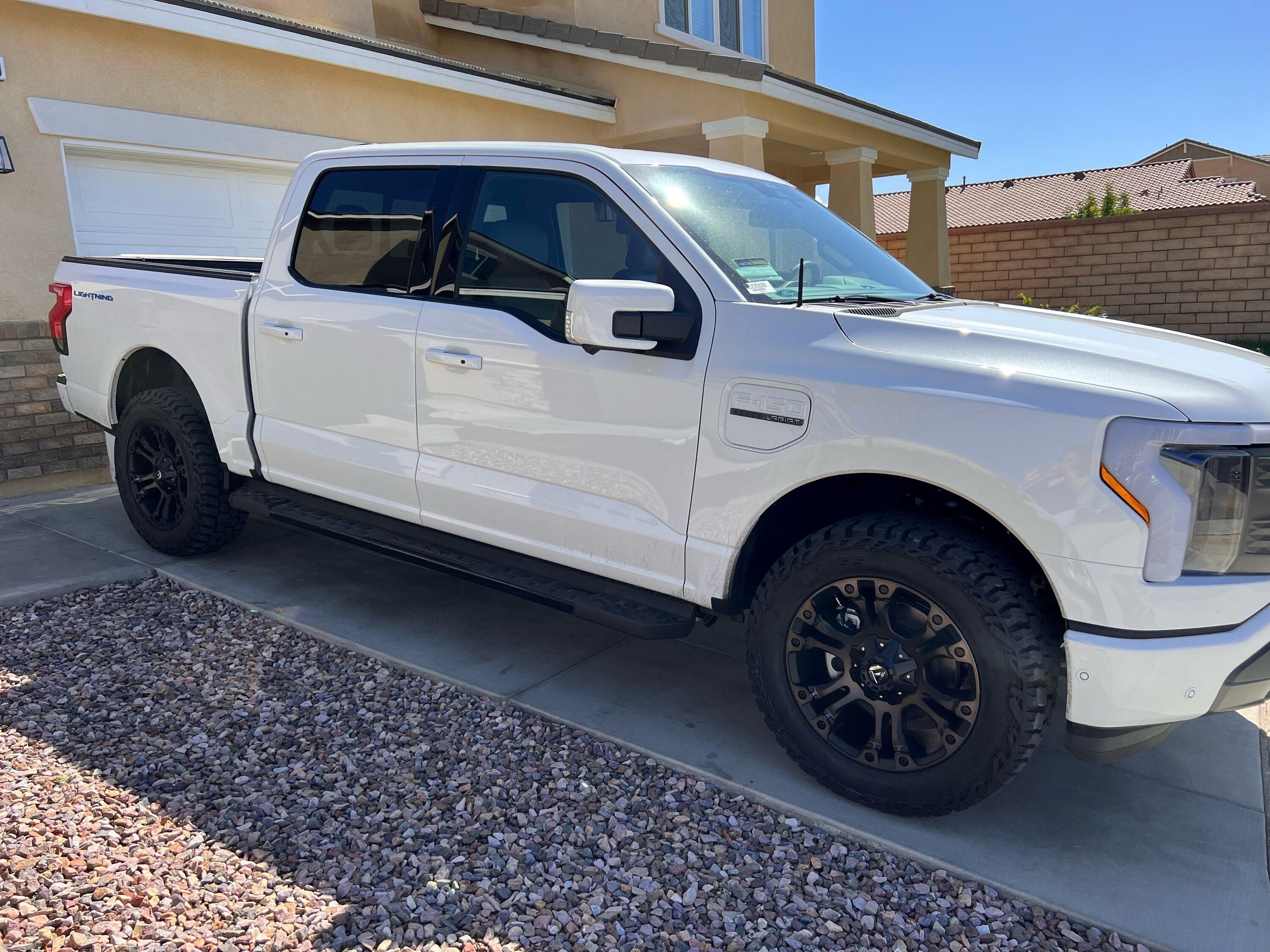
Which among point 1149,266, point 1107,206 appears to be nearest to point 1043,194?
point 1107,206

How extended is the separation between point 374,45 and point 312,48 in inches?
29.7

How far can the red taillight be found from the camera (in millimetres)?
5727

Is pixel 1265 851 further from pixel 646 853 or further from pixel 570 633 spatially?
pixel 570 633

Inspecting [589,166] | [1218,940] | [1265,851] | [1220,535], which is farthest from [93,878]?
[1265,851]

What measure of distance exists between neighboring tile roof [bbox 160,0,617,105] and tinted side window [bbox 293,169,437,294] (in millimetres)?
4207

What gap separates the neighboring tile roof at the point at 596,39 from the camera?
10883mm

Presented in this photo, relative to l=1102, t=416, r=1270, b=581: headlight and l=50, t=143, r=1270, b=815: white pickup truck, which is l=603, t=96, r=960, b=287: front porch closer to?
l=50, t=143, r=1270, b=815: white pickup truck

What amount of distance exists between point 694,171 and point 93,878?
126 inches

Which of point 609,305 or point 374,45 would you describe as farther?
point 374,45

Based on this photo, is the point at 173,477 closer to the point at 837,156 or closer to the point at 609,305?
the point at 609,305

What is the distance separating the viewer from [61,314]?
5.76m

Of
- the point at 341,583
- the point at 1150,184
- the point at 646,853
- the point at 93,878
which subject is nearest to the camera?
the point at 93,878

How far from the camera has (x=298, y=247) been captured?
4.72m

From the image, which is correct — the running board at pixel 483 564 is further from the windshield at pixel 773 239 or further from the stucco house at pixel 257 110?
the stucco house at pixel 257 110
